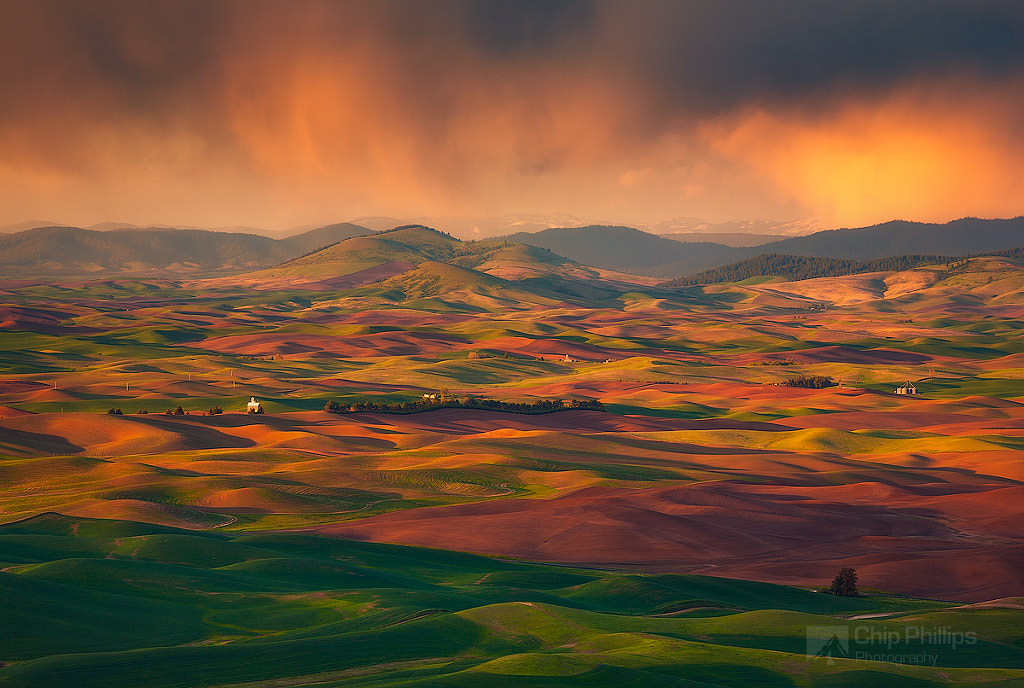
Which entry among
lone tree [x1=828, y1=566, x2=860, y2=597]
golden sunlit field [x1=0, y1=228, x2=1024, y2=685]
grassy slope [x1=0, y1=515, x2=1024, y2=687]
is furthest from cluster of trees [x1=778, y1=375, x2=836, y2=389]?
grassy slope [x1=0, y1=515, x2=1024, y2=687]

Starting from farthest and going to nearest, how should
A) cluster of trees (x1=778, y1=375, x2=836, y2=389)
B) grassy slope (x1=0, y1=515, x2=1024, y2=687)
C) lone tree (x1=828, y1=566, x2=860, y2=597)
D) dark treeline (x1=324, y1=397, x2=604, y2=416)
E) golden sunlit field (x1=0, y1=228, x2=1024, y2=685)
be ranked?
cluster of trees (x1=778, y1=375, x2=836, y2=389) → dark treeline (x1=324, y1=397, x2=604, y2=416) → lone tree (x1=828, y1=566, x2=860, y2=597) → golden sunlit field (x1=0, y1=228, x2=1024, y2=685) → grassy slope (x1=0, y1=515, x2=1024, y2=687)

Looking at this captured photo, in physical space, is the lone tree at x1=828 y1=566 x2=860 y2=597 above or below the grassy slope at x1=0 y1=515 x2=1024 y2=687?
below

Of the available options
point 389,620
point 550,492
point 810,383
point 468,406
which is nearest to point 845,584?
point 389,620

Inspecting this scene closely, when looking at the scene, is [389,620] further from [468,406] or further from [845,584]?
[468,406]

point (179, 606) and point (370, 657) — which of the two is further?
point (179, 606)

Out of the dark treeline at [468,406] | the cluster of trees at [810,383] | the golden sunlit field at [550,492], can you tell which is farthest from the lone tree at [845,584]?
the cluster of trees at [810,383]

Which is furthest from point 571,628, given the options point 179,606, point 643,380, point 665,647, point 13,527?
point 643,380

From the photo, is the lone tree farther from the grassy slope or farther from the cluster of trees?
the cluster of trees

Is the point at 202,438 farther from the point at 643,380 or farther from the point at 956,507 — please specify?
the point at 643,380
